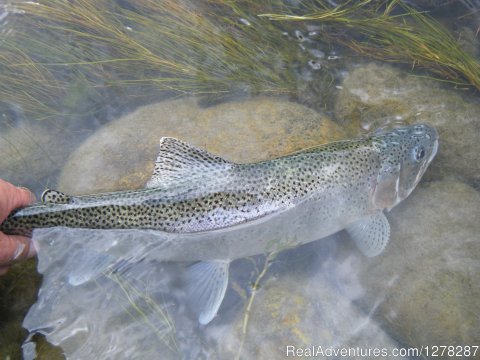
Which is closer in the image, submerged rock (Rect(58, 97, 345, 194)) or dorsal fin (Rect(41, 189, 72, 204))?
dorsal fin (Rect(41, 189, 72, 204))

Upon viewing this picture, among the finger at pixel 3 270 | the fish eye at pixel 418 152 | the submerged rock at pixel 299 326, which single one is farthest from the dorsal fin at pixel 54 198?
the fish eye at pixel 418 152

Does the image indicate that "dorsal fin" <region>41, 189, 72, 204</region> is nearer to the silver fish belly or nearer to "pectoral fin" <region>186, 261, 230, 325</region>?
the silver fish belly

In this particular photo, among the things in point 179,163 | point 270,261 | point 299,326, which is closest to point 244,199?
point 179,163

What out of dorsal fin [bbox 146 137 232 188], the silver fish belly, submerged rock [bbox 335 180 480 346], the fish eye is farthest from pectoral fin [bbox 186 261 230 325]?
the fish eye

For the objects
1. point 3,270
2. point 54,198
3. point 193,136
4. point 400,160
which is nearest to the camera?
point 54,198

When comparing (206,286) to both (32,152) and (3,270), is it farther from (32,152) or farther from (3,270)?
(32,152)

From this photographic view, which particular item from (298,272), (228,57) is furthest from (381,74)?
(298,272)
